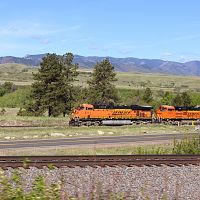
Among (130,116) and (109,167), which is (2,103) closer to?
(130,116)

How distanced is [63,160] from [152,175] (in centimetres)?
446

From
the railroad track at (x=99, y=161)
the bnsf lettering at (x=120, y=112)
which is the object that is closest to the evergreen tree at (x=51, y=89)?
the bnsf lettering at (x=120, y=112)

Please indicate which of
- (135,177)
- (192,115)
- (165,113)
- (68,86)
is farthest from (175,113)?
(135,177)

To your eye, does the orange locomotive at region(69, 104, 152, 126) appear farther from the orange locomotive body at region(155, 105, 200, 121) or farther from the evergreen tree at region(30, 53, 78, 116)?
the evergreen tree at region(30, 53, 78, 116)

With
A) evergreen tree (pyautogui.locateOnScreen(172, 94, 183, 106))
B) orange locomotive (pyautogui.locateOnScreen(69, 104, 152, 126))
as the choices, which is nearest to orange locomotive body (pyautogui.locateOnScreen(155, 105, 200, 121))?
orange locomotive (pyautogui.locateOnScreen(69, 104, 152, 126))

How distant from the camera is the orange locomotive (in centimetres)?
5156

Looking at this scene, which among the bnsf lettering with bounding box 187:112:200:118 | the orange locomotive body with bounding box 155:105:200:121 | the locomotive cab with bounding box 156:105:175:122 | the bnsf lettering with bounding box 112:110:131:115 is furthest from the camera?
the bnsf lettering with bounding box 187:112:200:118

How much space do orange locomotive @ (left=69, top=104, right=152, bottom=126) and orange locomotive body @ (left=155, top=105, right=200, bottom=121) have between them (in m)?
1.57

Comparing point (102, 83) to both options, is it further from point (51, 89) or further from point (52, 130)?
point (52, 130)

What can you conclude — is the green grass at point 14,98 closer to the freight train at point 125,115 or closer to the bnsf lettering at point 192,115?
the freight train at point 125,115

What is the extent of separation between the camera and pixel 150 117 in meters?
57.3

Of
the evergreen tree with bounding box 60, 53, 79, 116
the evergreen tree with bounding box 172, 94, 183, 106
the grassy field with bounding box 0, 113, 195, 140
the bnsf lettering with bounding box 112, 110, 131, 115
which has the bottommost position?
the grassy field with bounding box 0, 113, 195, 140

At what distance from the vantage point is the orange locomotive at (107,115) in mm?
51562

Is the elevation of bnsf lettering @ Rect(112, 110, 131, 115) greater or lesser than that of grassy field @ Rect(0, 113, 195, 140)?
greater
